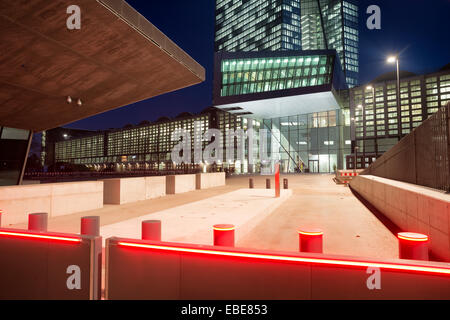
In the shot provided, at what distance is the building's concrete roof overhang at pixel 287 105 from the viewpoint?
4494cm

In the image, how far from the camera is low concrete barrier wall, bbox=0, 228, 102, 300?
2.96 metres

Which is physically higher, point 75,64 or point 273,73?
point 273,73

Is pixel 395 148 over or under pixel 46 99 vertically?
under

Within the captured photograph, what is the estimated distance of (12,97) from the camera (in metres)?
11.7

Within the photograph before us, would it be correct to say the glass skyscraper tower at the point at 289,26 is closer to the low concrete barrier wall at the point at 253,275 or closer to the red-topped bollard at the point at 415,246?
the red-topped bollard at the point at 415,246

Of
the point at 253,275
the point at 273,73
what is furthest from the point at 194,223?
the point at 273,73

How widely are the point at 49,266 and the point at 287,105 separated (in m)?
48.9

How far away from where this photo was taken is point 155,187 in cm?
1503

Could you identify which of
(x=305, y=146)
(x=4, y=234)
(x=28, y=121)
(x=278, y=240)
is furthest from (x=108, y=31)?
(x=305, y=146)

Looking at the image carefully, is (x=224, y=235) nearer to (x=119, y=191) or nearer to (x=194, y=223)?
(x=194, y=223)
